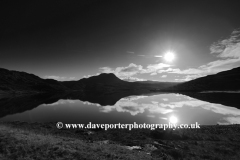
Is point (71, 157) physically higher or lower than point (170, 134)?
higher

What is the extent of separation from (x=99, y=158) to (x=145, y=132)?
57.4ft

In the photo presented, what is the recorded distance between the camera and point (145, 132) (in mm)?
28500

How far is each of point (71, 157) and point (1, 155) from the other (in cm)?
657

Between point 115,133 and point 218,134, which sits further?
point 115,133

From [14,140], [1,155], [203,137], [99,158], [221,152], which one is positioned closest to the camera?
[1,155]

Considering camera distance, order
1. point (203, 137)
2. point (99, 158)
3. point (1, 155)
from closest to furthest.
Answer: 1. point (1, 155)
2. point (99, 158)
3. point (203, 137)

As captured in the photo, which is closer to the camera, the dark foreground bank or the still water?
the dark foreground bank

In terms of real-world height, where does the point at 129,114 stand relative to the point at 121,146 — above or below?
A: above

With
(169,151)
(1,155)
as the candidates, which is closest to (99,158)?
(1,155)

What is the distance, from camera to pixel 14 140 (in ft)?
51.9

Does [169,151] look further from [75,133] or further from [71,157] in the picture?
[75,133]

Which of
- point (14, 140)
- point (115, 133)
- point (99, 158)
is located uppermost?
point (14, 140)

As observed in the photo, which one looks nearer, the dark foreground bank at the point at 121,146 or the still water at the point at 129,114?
the dark foreground bank at the point at 121,146

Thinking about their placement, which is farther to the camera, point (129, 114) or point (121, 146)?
point (129, 114)
